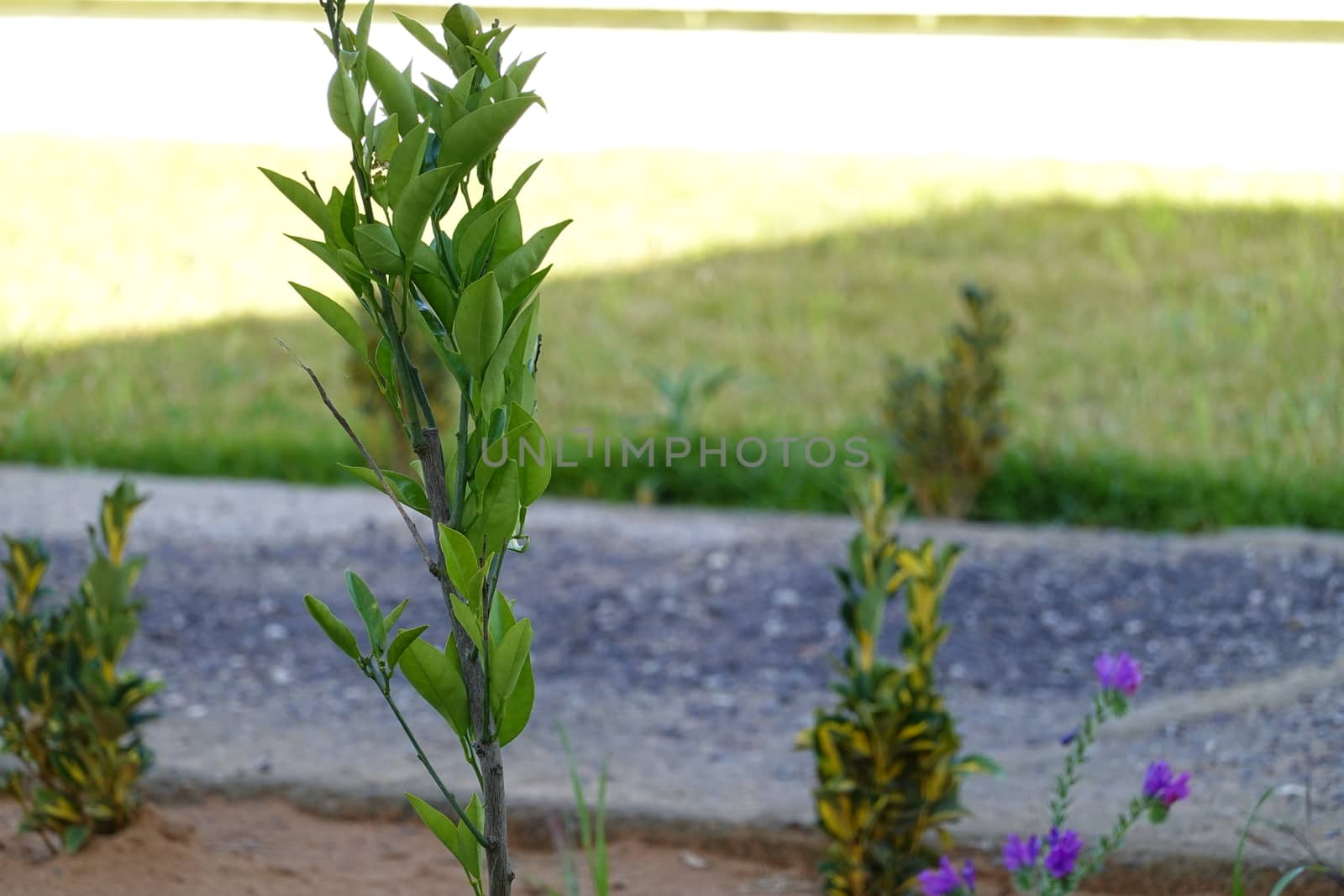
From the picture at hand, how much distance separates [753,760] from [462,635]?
4.32ft

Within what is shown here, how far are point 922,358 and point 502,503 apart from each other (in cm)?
425

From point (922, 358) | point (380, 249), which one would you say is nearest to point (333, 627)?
point (380, 249)

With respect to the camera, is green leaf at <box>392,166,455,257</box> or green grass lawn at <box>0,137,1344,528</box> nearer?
green leaf at <box>392,166,455,257</box>

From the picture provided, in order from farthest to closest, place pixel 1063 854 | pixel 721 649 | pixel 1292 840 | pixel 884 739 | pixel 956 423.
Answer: pixel 956 423 → pixel 721 649 → pixel 1292 840 → pixel 884 739 → pixel 1063 854

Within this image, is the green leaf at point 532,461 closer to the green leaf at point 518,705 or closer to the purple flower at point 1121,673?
the green leaf at point 518,705

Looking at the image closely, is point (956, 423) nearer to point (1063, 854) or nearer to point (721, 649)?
point (721, 649)

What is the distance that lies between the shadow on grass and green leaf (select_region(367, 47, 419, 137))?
2937 millimetres

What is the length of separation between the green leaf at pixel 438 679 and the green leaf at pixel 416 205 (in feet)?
0.97

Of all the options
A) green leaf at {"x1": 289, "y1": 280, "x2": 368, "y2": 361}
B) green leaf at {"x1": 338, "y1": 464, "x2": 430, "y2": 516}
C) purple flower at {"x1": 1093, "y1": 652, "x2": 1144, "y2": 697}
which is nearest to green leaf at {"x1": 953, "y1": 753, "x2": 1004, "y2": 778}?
purple flower at {"x1": 1093, "y1": 652, "x2": 1144, "y2": 697}

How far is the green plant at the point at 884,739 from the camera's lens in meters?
1.64

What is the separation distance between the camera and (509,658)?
100 centimetres

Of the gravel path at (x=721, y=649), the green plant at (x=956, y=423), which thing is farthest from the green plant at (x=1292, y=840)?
the green plant at (x=956, y=423)

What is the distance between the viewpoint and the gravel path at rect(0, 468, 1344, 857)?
210 cm

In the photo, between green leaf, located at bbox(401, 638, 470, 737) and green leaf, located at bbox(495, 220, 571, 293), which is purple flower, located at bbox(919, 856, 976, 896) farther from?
green leaf, located at bbox(495, 220, 571, 293)
